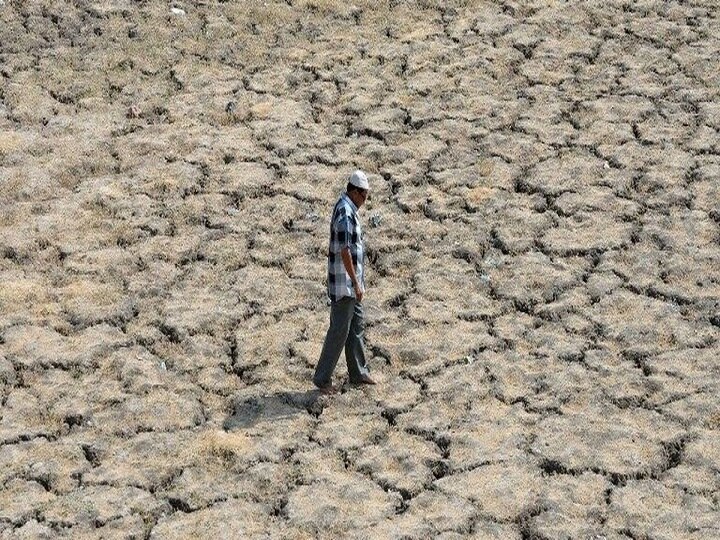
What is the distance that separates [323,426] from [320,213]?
2.11 meters

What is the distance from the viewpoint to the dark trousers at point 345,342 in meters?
6.96

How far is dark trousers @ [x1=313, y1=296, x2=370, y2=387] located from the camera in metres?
6.96

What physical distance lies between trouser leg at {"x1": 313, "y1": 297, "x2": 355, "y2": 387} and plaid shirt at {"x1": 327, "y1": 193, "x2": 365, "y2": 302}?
0.17ft

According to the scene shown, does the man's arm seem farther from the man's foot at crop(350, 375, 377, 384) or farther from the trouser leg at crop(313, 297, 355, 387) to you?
the man's foot at crop(350, 375, 377, 384)

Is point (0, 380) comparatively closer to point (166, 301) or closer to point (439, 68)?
point (166, 301)

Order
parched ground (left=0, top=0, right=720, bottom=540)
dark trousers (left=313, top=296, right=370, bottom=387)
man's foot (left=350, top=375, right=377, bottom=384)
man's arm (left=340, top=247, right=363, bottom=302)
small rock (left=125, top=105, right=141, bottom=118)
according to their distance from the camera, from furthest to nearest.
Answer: small rock (left=125, top=105, right=141, bottom=118), man's foot (left=350, top=375, right=377, bottom=384), dark trousers (left=313, top=296, right=370, bottom=387), man's arm (left=340, top=247, right=363, bottom=302), parched ground (left=0, top=0, right=720, bottom=540)

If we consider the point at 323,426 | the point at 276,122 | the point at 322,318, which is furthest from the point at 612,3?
the point at 323,426

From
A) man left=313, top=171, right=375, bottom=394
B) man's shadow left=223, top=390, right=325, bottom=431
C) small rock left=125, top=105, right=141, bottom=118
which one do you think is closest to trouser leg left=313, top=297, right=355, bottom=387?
man left=313, top=171, right=375, bottom=394

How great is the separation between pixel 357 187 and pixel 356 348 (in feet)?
2.56

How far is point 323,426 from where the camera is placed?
22.8 ft

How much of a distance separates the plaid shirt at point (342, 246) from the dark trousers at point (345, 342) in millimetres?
55

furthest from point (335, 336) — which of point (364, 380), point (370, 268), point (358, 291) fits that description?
point (370, 268)

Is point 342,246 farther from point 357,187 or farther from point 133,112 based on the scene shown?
point 133,112

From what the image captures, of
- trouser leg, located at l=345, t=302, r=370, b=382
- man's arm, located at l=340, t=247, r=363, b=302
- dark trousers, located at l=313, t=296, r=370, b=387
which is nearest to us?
man's arm, located at l=340, t=247, r=363, b=302
